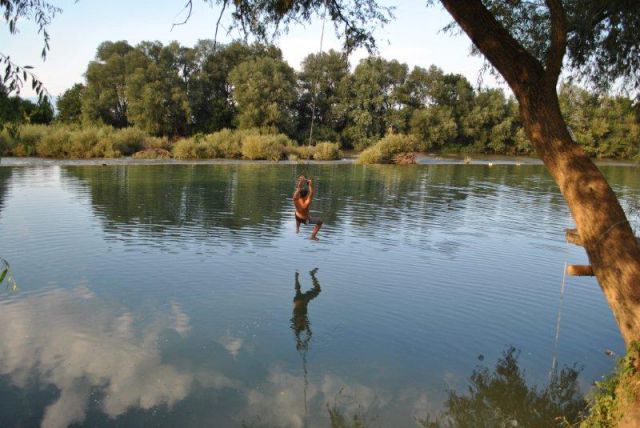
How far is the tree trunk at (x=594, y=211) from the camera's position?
5.38 m

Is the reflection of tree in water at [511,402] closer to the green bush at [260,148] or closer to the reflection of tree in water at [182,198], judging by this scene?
the reflection of tree in water at [182,198]

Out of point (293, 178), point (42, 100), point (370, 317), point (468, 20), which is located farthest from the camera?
point (293, 178)

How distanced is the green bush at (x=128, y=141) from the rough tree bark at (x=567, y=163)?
45.0 metres

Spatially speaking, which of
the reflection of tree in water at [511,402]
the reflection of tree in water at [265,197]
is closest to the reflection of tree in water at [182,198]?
the reflection of tree in water at [265,197]

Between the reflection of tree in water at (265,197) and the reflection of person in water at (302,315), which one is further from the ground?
the reflection of tree in water at (265,197)

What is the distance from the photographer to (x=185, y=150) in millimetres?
48219

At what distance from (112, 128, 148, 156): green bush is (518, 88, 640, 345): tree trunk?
149ft

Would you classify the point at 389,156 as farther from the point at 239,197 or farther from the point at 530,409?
the point at 530,409

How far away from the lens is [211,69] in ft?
217

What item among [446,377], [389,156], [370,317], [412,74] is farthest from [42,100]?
[412,74]

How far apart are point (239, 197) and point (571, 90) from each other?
1515 centimetres

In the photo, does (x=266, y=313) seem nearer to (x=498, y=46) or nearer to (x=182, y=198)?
(x=498, y=46)

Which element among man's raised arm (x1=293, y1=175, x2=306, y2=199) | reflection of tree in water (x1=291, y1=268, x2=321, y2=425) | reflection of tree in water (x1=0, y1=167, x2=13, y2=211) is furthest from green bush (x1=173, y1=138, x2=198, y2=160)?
reflection of tree in water (x1=291, y1=268, x2=321, y2=425)

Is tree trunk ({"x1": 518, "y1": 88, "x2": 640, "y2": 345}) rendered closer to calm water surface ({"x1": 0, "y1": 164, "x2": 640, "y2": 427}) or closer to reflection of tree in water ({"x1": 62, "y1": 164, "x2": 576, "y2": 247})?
calm water surface ({"x1": 0, "y1": 164, "x2": 640, "y2": 427})
